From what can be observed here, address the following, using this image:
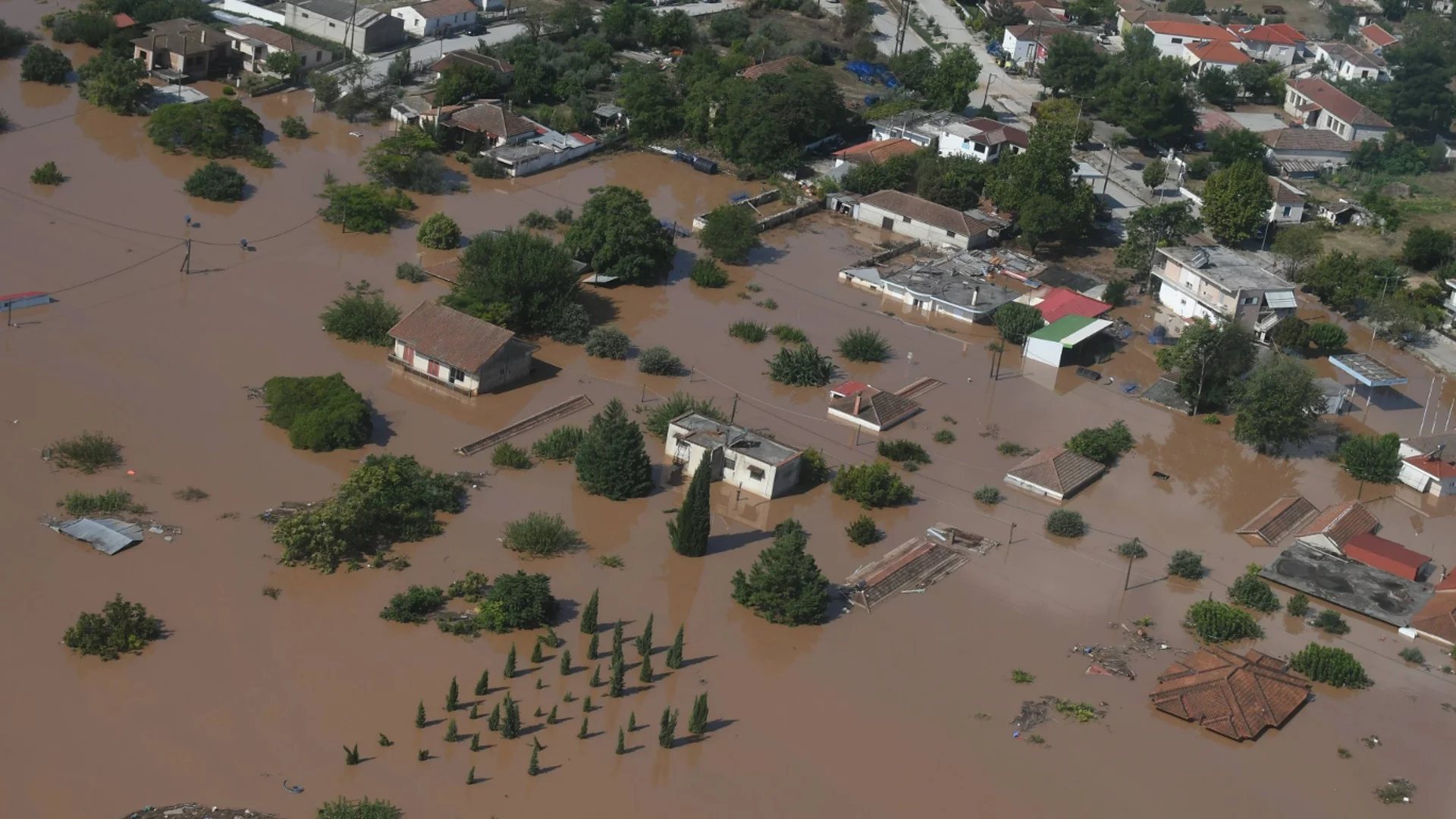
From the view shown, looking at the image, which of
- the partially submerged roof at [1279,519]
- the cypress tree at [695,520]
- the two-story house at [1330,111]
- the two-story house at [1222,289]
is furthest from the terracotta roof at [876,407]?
the two-story house at [1330,111]

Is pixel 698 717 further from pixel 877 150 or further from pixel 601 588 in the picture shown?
pixel 877 150

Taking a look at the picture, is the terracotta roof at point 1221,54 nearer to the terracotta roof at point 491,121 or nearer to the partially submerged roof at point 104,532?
the terracotta roof at point 491,121

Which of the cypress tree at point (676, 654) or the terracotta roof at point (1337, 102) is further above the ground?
the terracotta roof at point (1337, 102)

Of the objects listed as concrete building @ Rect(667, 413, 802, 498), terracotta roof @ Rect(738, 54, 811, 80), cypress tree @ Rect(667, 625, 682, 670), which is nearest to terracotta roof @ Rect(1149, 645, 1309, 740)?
cypress tree @ Rect(667, 625, 682, 670)

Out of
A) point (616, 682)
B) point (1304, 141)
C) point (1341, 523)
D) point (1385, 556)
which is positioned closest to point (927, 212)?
point (1304, 141)

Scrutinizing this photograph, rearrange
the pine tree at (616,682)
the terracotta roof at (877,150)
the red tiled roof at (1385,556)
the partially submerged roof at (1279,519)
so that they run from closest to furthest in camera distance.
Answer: the pine tree at (616,682)
the red tiled roof at (1385,556)
the partially submerged roof at (1279,519)
the terracotta roof at (877,150)

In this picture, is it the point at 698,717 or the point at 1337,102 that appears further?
the point at 1337,102
